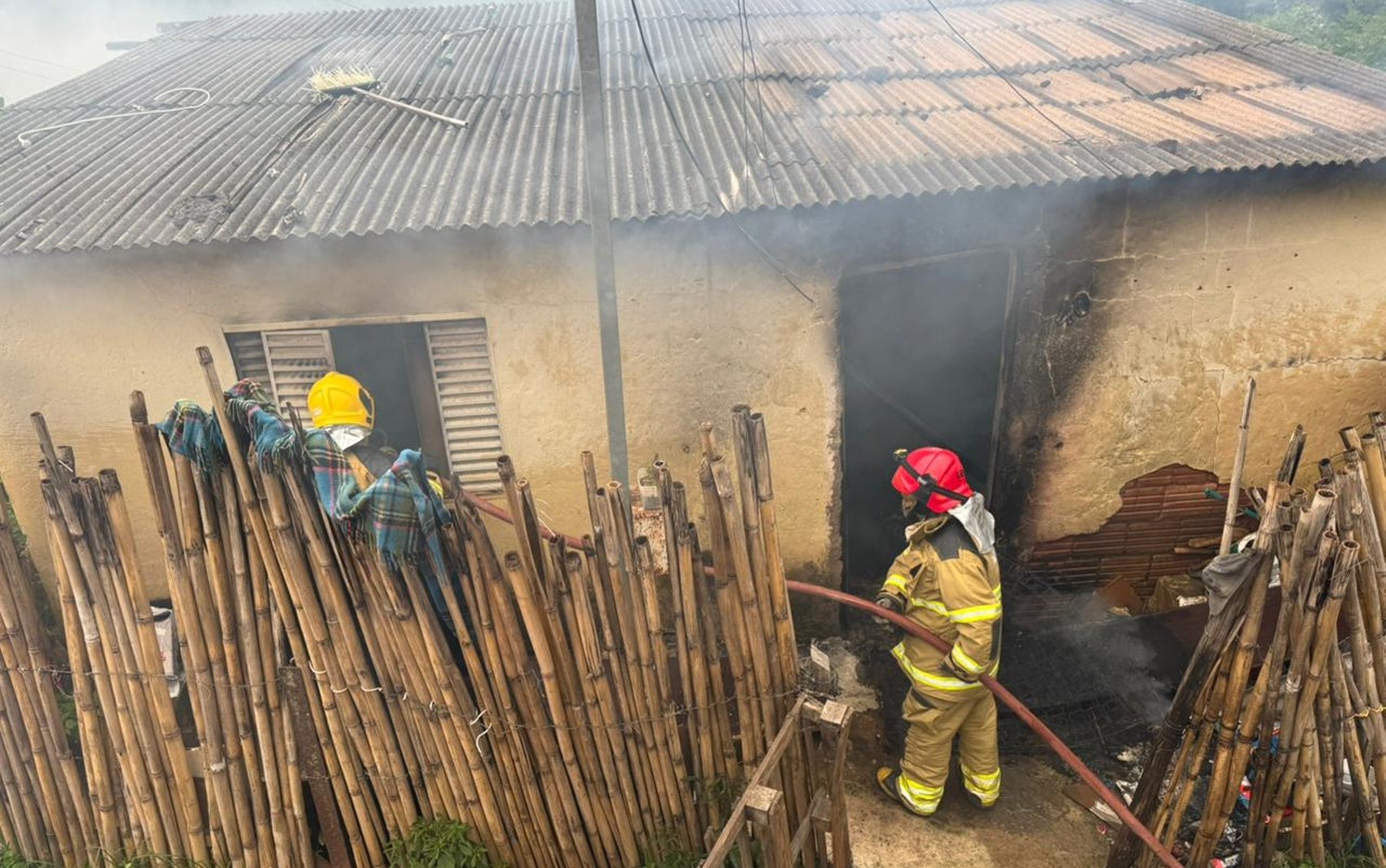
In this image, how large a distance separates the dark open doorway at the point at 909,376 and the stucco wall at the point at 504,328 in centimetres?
60

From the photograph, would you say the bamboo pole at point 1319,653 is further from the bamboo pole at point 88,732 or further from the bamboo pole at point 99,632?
the bamboo pole at point 88,732

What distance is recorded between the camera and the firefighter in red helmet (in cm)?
399

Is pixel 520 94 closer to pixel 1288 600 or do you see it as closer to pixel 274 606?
pixel 274 606

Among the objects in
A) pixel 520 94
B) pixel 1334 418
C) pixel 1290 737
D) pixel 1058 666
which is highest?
pixel 520 94

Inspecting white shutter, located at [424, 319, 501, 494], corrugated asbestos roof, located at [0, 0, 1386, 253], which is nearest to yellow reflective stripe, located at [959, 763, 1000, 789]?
corrugated asbestos roof, located at [0, 0, 1386, 253]

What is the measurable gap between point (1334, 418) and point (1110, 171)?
9.70 feet

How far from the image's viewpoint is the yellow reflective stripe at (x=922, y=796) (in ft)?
14.2

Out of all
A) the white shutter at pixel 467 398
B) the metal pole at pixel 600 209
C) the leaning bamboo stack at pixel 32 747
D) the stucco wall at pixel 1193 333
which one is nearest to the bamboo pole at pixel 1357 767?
the stucco wall at pixel 1193 333

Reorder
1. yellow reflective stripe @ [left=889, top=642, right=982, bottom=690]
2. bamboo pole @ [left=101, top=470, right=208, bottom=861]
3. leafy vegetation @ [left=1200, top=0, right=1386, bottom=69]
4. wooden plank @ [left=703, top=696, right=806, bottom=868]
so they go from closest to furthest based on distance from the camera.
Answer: wooden plank @ [left=703, top=696, right=806, bottom=868]
bamboo pole @ [left=101, top=470, right=208, bottom=861]
yellow reflective stripe @ [left=889, top=642, right=982, bottom=690]
leafy vegetation @ [left=1200, top=0, right=1386, bottom=69]

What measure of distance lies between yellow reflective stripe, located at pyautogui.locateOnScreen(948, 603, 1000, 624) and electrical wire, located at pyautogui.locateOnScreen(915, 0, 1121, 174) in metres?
2.82

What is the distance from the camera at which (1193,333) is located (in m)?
5.45

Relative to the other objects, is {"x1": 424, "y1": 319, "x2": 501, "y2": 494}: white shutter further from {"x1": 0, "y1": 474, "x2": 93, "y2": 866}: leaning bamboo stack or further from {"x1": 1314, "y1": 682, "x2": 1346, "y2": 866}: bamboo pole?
{"x1": 1314, "y1": 682, "x2": 1346, "y2": 866}: bamboo pole

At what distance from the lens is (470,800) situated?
341cm

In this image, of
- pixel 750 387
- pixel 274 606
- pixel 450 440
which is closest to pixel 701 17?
pixel 750 387
